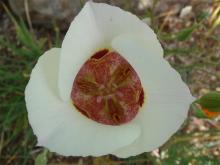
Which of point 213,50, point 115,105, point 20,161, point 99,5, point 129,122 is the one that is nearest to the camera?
point 99,5

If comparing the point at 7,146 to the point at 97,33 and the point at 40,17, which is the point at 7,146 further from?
the point at 97,33

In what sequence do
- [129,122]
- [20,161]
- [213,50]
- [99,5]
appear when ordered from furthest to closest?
[213,50] < [20,161] < [129,122] < [99,5]

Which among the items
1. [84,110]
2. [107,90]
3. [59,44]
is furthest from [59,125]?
[59,44]

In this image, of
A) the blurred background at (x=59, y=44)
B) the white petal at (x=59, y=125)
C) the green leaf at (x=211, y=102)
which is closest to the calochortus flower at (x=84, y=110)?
the white petal at (x=59, y=125)

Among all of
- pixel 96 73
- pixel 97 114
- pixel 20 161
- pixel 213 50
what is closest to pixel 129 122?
pixel 97 114

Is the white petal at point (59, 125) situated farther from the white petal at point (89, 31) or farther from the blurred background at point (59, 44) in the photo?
the blurred background at point (59, 44)

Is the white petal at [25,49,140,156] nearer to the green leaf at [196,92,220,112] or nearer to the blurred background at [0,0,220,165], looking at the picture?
the green leaf at [196,92,220,112]
